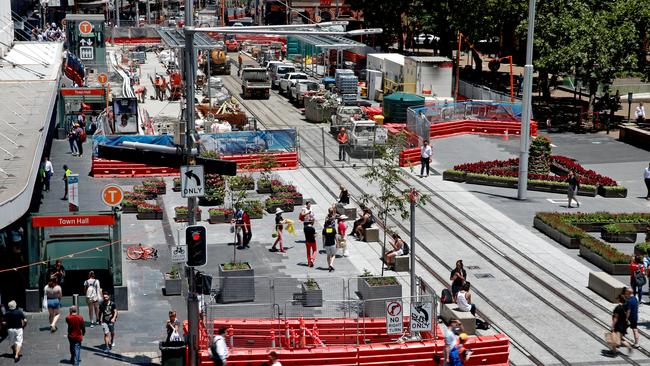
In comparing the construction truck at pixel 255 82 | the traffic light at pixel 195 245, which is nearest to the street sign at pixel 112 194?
the traffic light at pixel 195 245

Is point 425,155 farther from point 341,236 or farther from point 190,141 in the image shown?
point 190,141

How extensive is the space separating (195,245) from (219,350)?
107 inches

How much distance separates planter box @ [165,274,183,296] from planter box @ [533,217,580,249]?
46.3 feet

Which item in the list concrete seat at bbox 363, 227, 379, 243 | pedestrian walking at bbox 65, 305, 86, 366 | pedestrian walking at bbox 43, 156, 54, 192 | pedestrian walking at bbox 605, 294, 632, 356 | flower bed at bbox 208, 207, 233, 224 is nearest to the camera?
pedestrian walking at bbox 65, 305, 86, 366

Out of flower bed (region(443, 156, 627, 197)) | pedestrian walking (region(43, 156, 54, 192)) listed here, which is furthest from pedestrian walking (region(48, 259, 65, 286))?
flower bed (region(443, 156, 627, 197))

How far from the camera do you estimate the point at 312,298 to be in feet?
97.2

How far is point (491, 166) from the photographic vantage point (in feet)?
158

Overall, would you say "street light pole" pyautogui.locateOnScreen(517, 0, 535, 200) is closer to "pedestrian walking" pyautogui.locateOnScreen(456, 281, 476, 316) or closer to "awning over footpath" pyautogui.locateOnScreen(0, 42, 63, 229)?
"pedestrian walking" pyautogui.locateOnScreen(456, 281, 476, 316)

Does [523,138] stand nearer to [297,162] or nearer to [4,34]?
[297,162]

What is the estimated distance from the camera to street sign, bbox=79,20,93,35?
87125mm

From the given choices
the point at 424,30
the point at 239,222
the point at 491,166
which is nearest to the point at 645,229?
the point at 491,166

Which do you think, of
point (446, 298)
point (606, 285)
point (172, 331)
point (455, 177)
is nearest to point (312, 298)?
point (446, 298)

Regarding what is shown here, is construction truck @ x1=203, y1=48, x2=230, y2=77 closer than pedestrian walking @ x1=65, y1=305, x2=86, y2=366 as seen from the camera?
No

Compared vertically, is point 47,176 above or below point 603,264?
above
